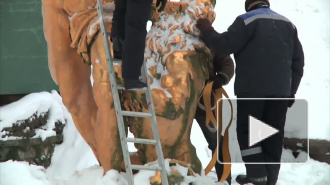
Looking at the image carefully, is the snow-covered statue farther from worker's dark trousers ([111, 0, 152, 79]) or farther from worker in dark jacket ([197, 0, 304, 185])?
worker's dark trousers ([111, 0, 152, 79])

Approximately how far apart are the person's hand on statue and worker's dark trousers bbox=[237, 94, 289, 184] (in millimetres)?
391

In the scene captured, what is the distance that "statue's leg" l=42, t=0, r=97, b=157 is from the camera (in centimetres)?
374

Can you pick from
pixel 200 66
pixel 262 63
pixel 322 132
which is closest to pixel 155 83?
pixel 200 66

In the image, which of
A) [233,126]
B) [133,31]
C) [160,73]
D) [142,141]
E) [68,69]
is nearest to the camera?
[133,31]

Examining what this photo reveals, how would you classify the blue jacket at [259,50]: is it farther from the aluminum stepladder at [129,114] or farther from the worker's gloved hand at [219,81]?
the aluminum stepladder at [129,114]

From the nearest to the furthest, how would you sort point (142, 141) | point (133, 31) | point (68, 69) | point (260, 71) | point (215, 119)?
point (133, 31) → point (142, 141) → point (260, 71) → point (215, 119) → point (68, 69)

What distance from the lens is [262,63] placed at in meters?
3.32

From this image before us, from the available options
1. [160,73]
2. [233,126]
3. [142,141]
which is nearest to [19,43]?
[233,126]

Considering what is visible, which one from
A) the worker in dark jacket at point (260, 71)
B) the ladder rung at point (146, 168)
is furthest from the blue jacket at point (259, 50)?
the ladder rung at point (146, 168)

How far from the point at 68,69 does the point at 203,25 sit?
82cm

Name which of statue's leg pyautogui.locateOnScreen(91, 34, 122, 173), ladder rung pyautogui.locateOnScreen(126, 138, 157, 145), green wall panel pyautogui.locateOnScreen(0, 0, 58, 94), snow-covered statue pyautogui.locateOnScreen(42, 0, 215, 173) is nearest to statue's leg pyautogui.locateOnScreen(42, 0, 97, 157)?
snow-covered statue pyautogui.locateOnScreen(42, 0, 215, 173)

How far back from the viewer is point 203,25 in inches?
137

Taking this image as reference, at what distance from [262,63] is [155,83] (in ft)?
1.78

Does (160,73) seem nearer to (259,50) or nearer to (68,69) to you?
(259,50)
